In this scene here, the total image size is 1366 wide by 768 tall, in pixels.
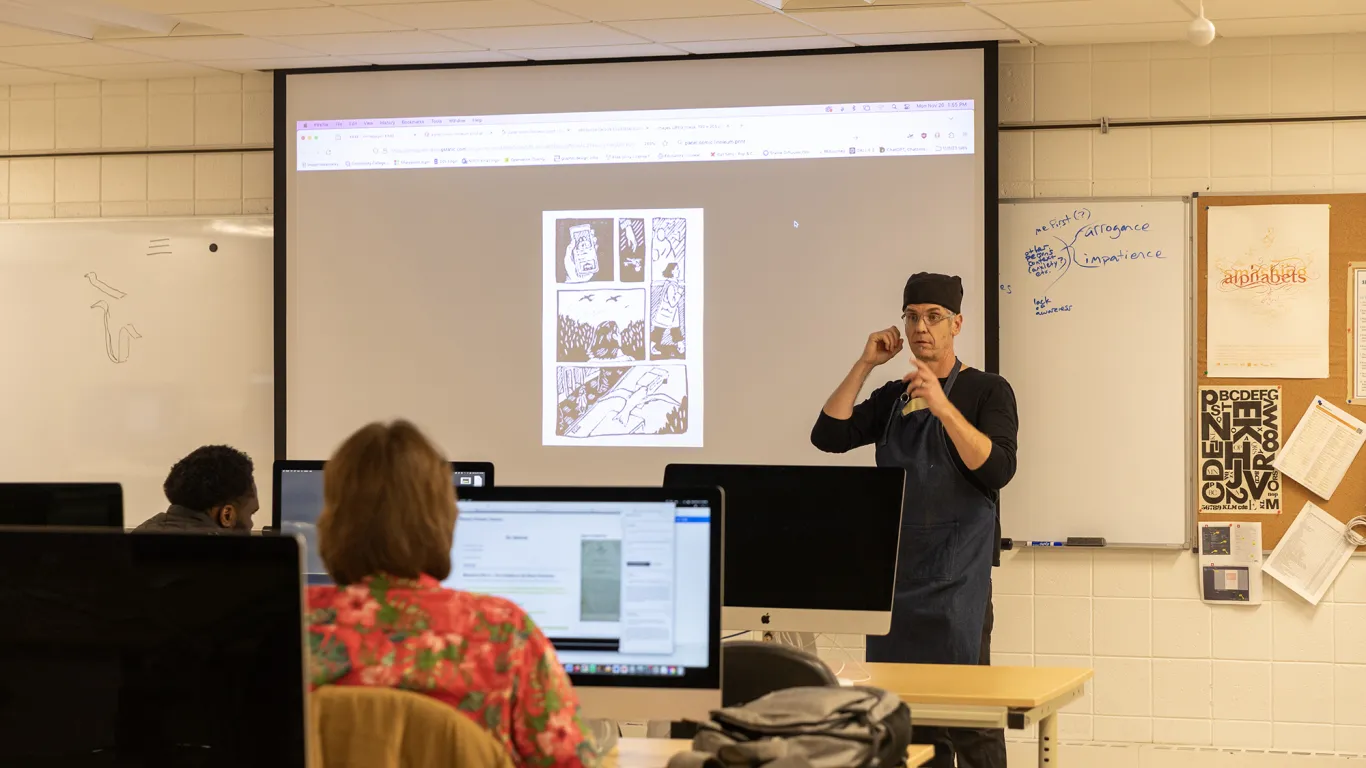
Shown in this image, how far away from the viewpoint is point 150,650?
1331 millimetres

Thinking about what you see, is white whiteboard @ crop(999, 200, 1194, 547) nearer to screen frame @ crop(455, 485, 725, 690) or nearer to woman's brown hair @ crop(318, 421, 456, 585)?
screen frame @ crop(455, 485, 725, 690)

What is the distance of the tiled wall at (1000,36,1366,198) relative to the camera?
4.46 metres

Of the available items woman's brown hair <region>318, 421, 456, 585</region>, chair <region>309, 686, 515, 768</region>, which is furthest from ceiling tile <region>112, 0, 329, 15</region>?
chair <region>309, 686, 515, 768</region>

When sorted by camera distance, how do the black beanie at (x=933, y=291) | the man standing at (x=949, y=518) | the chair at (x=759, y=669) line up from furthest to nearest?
the black beanie at (x=933, y=291) → the man standing at (x=949, y=518) → the chair at (x=759, y=669)

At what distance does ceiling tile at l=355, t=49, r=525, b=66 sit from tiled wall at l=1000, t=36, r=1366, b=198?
1758 millimetres

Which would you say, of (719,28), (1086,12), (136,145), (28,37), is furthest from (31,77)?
(1086,12)

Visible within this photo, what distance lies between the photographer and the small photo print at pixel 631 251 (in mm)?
4824

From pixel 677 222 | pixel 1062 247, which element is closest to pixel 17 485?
pixel 677 222

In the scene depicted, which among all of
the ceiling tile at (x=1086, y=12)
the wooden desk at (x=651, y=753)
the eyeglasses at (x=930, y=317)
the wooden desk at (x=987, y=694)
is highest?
the ceiling tile at (x=1086, y=12)

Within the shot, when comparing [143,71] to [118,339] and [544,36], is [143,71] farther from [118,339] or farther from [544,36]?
[544,36]

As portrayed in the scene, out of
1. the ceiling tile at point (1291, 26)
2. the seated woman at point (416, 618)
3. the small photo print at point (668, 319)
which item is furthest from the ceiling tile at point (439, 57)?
the seated woman at point (416, 618)

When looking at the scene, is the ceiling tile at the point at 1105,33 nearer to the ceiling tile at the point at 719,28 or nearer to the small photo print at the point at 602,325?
the ceiling tile at the point at 719,28

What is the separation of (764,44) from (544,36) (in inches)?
29.1

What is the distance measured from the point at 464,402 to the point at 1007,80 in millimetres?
2214
